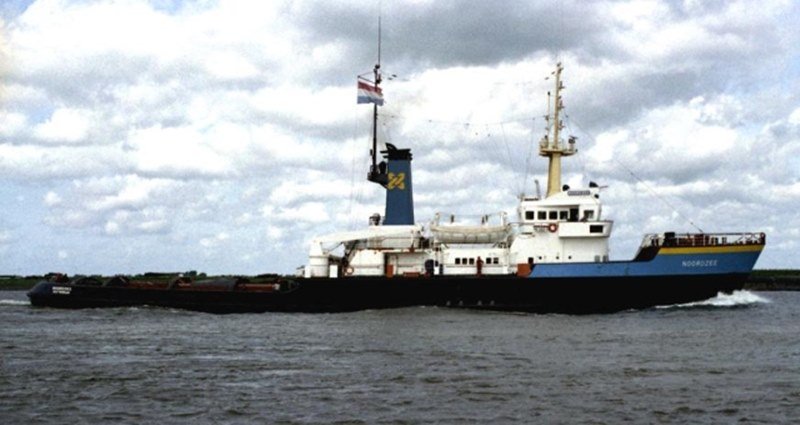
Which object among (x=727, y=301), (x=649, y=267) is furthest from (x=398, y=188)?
(x=727, y=301)

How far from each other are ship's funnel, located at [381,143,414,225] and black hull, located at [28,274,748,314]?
457 centimetres

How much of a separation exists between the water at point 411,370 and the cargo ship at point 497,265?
102 inches

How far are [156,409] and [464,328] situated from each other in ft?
57.0

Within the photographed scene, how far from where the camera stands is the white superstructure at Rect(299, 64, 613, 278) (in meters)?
43.2

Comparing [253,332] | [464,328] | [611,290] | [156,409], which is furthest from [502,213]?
[156,409]

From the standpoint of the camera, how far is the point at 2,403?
1953 centimetres

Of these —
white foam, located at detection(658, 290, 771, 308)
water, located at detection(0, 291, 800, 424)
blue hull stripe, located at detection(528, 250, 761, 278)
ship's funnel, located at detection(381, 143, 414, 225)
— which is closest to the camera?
water, located at detection(0, 291, 800, 424)

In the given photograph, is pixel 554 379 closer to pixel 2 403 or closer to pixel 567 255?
pixel 2 403

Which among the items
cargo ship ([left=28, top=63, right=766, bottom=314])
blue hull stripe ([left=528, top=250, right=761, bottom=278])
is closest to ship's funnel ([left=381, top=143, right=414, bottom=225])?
cargo ship ([left=28, top=63, right=766, bottom=314])

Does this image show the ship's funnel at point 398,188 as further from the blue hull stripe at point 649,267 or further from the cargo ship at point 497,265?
the blue hull stripe at point 649,267

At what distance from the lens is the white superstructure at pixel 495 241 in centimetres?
4319

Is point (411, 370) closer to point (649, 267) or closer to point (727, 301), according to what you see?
point (649, 267)

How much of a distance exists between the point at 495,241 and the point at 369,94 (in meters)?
10.0

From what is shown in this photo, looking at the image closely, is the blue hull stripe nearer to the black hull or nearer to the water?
the black hull
